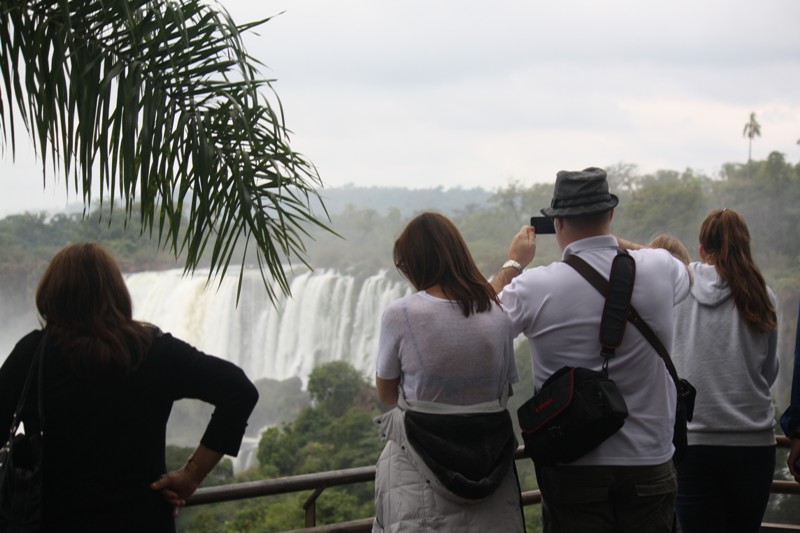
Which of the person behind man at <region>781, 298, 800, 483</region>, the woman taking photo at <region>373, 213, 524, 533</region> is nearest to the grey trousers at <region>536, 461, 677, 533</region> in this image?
the woman taking photo at <region>373, 213, 524, 533</region>

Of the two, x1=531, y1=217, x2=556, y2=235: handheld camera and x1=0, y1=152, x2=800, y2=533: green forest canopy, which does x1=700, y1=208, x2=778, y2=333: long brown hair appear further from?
x1=0, y1=152, x2=800, y2=533: green forest canopy

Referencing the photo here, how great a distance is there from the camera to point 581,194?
212 cm

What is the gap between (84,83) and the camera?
2.23 meters

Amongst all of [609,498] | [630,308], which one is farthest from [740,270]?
[609,498]

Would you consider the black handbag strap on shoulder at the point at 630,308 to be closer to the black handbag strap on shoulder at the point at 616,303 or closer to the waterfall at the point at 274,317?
the black handbag strap on shoulder at the point at 616,303

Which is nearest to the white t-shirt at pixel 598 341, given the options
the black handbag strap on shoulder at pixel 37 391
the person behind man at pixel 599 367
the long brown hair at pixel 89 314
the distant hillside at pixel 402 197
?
the person behind man at pixel 599 367

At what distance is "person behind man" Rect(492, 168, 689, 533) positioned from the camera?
2.02 metres

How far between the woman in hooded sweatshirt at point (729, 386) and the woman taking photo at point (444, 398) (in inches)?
30.4

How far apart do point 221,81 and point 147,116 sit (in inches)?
10.9

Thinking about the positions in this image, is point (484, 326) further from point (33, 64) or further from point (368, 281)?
point (368, 281)

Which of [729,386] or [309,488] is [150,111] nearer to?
[309,488]

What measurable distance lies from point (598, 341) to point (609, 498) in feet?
1.16

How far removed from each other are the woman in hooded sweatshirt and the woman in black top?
4.53 ft

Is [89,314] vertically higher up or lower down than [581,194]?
lower down
